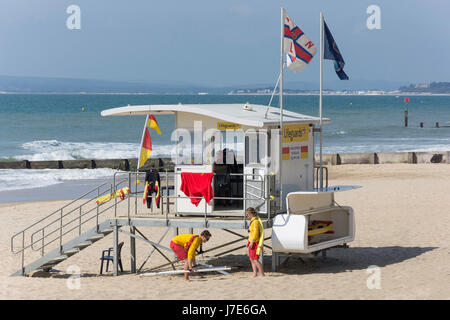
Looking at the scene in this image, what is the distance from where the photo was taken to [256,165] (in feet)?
51.1

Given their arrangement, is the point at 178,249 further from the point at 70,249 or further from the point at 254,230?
the point at 70,249

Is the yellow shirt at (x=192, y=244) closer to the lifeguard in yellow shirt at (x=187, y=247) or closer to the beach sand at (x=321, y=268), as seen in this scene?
the lifeguard in yellow shirt at (x=187, y=247)

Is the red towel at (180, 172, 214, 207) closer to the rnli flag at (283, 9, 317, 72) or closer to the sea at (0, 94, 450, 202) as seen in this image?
the rnli flag at (283, 9, 317, 72)

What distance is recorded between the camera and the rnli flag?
1573cm

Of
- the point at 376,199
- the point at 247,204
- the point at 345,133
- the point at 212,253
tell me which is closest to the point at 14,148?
the point at 345,133

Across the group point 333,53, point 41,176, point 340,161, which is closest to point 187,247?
point 333,53

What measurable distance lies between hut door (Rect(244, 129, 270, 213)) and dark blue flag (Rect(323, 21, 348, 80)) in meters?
2.70

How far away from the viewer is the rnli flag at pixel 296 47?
15728 mm

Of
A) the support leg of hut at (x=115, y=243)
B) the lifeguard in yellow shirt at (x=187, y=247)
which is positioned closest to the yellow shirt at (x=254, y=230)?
the lifeguard in yellow shirt at (x=187, y=247)

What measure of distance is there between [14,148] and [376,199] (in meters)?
43.9

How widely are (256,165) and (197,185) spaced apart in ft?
4.30

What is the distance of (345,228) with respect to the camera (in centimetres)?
1723

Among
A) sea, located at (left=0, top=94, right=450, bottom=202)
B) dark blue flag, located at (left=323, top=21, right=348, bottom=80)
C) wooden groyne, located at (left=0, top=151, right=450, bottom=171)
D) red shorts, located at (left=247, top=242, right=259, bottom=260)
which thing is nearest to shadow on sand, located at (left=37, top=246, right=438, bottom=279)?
red shorts, located at (left=247, top=242, right=259, bottom=260)
